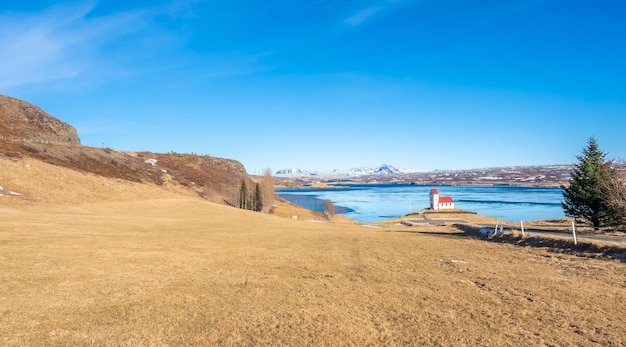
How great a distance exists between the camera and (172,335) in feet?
28.8

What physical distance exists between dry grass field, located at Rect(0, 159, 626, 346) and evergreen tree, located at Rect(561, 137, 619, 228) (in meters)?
22.8

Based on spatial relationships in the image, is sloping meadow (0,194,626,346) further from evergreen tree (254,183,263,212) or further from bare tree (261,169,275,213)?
bare tree (261,169,275,213)

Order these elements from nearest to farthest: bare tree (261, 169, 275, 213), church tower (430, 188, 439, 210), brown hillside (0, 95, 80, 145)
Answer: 1. bare tree (261, 169, 275, 213)
2. church tower (430, 188, 439, 210)
3. brown hillside (0, 95, 80, 145)

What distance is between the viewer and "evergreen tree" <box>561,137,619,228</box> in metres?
39.1

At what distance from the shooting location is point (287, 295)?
1248cm

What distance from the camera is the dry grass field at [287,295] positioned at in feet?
29.3

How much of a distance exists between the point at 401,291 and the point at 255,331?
6.16m

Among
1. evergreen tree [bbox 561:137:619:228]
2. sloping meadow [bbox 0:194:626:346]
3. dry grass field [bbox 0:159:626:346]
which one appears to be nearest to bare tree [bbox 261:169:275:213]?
evergreen tree [bbox 561:137:619:228]

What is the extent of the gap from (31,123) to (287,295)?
16739cm

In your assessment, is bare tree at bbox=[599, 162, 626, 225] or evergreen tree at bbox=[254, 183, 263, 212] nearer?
bare tree at bbox=[599, 162, 626, 225]

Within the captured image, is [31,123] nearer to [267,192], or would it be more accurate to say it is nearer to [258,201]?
[267,192]

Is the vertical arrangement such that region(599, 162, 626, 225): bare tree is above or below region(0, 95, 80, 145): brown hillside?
below

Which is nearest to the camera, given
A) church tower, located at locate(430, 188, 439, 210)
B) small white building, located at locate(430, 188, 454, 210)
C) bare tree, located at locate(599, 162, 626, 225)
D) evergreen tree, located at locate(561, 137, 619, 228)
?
bare tree, located at locate(599, 162, 626, 225)

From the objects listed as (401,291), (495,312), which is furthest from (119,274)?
(495,312)
